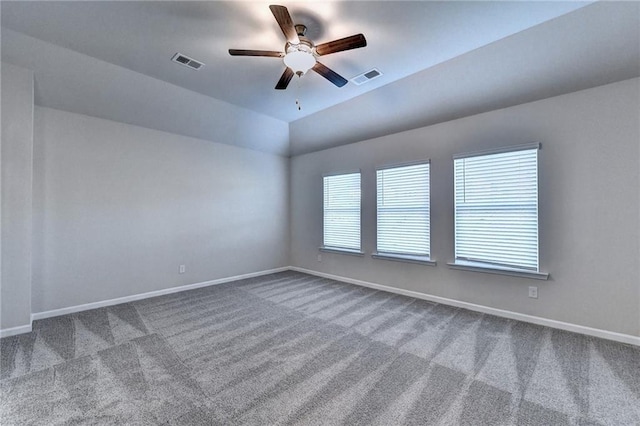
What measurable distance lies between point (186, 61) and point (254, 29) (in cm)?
108

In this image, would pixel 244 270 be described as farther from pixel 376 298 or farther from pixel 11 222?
pixel 11 222

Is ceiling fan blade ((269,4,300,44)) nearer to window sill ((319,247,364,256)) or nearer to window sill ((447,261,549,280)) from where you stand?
window sill ((447,261,549,280))

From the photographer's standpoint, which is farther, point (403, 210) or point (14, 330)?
point (403, 210)

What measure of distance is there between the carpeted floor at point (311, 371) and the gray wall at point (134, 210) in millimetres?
669

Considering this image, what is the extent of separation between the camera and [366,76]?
348 cm

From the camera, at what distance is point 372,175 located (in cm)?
480

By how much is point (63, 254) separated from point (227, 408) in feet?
11.1

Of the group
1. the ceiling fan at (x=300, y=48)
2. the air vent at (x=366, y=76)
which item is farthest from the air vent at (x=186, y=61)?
the air vent at (x=366, y=76)

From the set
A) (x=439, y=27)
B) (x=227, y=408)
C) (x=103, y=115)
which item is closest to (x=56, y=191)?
Result: (x=103, y=115)

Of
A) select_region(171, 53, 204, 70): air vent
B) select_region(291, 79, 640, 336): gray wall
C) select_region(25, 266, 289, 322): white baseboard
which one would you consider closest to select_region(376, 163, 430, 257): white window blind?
select_region(291, 79, 640, 336): gray wall

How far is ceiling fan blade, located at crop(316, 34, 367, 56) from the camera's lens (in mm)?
2182

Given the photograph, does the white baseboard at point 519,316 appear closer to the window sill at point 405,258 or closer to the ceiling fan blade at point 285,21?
the window sill at point 405,258

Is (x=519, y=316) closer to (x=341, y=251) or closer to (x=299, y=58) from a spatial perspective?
(x=341, y=251)

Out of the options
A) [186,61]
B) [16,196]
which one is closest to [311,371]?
[186,61]
